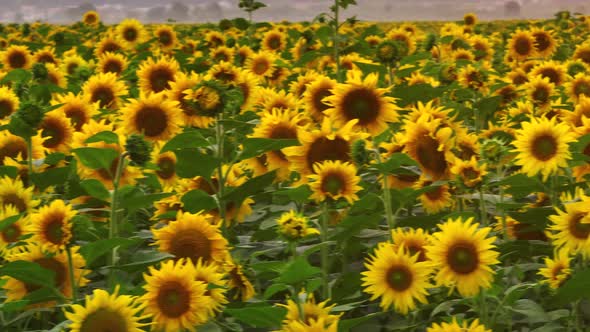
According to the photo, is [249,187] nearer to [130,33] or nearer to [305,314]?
[305,314]

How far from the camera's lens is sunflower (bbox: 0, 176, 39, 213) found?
12.3 ft

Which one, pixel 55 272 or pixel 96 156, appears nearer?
pixel 55 272

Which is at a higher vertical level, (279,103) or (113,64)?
(113,64)

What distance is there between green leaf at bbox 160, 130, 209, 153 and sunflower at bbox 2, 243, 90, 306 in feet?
2.12

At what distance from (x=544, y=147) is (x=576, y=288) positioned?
88cm

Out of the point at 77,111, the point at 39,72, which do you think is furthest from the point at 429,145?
the point at 39,72

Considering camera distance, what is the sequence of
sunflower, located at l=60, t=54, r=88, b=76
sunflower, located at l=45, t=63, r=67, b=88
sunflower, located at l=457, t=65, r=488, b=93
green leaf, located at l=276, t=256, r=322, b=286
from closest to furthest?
1. green leaf, located at l=276, t=256, r=322, b=286
2. sunflower, located at l=457, t=65, r=488, b=93
3. sunflower, located at l=45, t=63, r=67, b=88
4. sunflower, located at l=60, t=54, r=88, b=76

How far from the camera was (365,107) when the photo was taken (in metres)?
3.88

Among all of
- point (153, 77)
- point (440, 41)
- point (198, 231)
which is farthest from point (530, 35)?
point (198, 231)

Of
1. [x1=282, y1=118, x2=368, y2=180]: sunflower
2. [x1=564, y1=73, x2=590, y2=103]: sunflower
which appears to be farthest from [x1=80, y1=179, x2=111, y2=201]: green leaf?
[x1=564, y1=73, x2=590, y2=103]: sunflower

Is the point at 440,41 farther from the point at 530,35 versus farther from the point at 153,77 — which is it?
the point at 153,77

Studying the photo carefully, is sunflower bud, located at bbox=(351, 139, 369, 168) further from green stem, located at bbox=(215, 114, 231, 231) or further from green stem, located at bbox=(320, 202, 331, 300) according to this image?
green stem, located at bbox=(215, 114, 231, 231)

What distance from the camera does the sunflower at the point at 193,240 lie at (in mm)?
3195

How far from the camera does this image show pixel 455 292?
330cm
